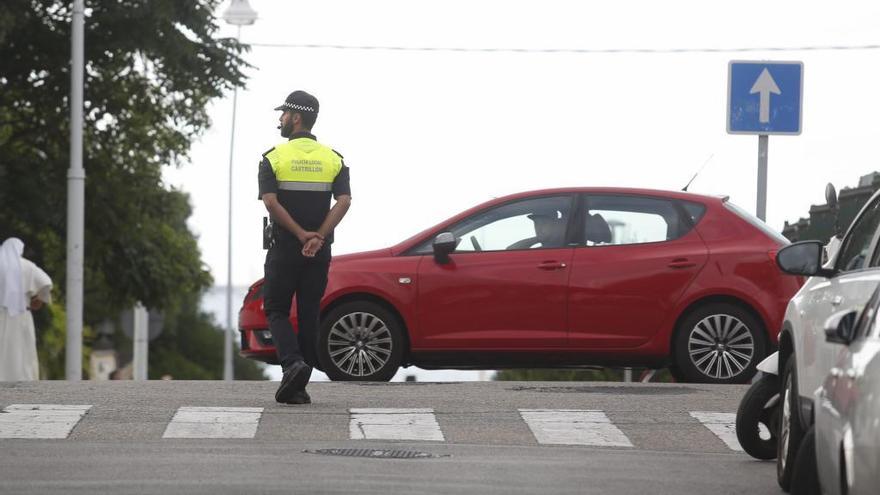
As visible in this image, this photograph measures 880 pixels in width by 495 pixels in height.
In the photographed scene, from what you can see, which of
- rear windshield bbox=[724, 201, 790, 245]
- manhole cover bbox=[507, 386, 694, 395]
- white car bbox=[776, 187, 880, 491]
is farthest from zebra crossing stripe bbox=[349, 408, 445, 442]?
rear windshield bbox=[724, 201, 790, 245]

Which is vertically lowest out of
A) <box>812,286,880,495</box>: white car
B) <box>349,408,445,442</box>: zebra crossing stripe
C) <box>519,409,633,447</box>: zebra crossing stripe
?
<box>349,408,445,442</box>: zebra crossing stripe

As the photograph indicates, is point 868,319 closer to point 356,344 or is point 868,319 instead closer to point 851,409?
point 851,409

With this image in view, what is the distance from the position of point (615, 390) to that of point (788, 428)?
5822 mm

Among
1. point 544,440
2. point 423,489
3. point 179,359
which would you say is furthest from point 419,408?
point 179,359

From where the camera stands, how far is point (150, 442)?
11195 mm

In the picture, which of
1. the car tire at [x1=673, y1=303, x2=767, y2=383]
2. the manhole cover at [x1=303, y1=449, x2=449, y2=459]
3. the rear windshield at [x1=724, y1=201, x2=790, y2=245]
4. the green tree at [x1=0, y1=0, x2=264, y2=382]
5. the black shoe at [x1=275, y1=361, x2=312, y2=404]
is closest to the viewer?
the manhole cover at [x1=303, y1=449, x2=449, y2=459]

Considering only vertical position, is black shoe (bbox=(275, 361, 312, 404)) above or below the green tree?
below

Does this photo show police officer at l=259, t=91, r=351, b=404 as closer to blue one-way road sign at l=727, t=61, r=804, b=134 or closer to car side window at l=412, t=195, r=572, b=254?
car side window at l=412, t=195, r=572, b=254

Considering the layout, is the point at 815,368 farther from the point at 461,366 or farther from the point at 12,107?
the point at 12,107

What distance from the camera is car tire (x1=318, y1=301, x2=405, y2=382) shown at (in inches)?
640

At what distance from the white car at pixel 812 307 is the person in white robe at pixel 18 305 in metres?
11.8

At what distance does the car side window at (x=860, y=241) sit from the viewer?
8484 mm

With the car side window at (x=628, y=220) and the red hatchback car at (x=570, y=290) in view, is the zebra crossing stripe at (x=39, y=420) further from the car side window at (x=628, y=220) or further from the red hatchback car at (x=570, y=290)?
the car side window at (x=628, y=220)

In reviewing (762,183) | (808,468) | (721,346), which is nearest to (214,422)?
(808,468)
